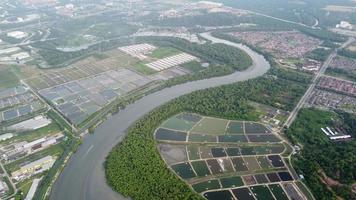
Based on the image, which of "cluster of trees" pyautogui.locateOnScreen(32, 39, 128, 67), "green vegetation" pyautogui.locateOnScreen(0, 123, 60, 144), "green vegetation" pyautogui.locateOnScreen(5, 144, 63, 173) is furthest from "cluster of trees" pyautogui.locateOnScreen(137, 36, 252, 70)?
"green vegetation" pyautogui.locateOnScreen(5, 144, 63, 173)

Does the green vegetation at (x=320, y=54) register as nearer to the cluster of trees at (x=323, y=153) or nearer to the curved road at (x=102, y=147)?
the curved road at (x=102, y=147)

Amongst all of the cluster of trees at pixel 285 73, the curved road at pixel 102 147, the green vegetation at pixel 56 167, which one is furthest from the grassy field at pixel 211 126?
the cluster of trees at pixel 285 73

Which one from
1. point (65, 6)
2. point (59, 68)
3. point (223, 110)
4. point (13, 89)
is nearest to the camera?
point (223, 110)

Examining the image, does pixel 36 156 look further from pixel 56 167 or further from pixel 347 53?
pixel 347 53

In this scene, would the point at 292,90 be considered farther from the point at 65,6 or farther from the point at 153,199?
the point at 65,6

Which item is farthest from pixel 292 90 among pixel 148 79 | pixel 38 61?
pixel 38 61

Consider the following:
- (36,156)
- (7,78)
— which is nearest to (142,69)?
(7,78)
